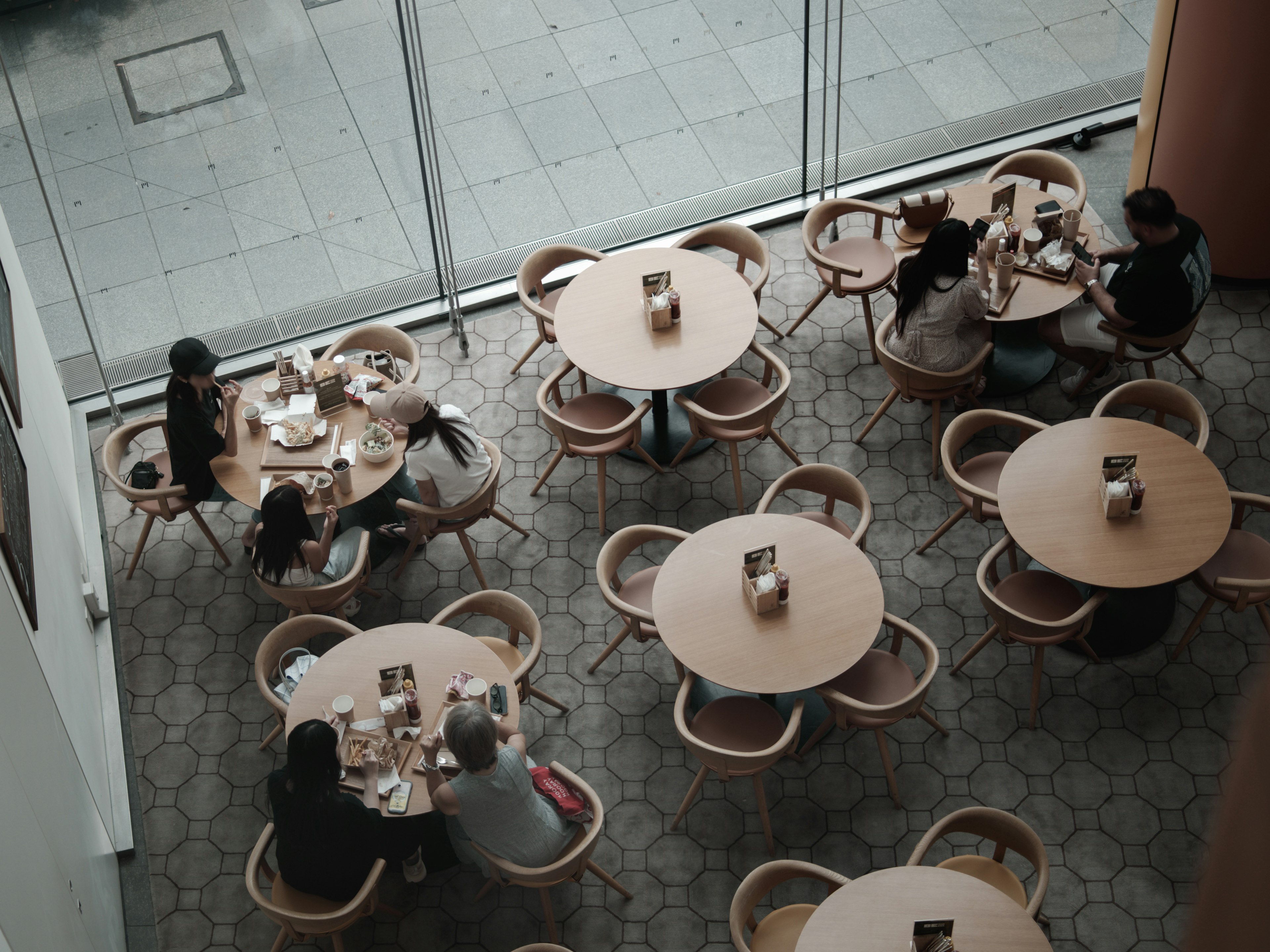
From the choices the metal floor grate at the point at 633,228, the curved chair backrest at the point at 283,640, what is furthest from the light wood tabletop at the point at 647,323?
the curved chair backrest at the point at 283,640

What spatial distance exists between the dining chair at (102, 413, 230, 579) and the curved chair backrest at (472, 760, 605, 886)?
2853mm

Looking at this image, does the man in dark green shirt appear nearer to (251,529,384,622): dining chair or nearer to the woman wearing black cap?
(251,529,384,622): dining chair

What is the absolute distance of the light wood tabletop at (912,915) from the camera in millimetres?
4375

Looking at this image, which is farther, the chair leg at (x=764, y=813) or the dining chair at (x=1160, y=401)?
the dining chair at (x=1160, y=401)

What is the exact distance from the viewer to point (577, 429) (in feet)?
21.8

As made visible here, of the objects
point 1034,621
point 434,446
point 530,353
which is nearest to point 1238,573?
point 1034,621

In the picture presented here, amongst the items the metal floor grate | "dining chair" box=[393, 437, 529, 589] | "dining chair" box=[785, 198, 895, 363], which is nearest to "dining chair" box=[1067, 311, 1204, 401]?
"dining chair" box=[785, 198, 895, 363]

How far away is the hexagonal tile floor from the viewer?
5586 millimetres

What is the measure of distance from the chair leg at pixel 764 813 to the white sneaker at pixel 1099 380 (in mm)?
3402

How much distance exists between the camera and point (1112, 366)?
292 inches

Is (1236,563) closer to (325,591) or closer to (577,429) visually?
(577,429)

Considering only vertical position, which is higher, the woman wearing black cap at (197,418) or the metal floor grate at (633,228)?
the woman wearing black cap at (197,418)

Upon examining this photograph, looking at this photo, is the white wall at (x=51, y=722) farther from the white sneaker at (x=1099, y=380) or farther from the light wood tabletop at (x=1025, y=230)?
the white sneaker at (x=1099, y=380)

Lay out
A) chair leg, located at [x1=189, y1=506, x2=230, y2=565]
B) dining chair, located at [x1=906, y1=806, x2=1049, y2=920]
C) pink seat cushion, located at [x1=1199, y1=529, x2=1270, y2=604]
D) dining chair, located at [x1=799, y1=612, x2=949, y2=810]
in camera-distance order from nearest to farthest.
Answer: dining chair, located at [x1=906, y1=806, x2=1049, y2=920] → dining chair, located at [x1=799, y1=612, x2=949, y2=810] → pink seat cushion, located at [x1=1199, y1=529, x2=1270, y2=604] → chair leg, located at [x1=189, y1=506, x2=230, y2=565]
